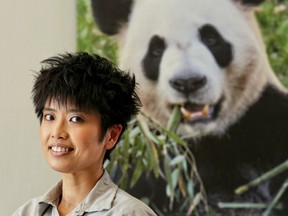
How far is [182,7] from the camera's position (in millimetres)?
2049

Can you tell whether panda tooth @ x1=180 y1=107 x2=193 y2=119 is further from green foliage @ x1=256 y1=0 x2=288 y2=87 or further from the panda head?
green foliage @ x1=256 y1=0 x2=288 y2=87

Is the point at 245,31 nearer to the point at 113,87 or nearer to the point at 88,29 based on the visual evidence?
the point at 88,29

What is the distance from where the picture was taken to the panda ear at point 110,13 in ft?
6.86

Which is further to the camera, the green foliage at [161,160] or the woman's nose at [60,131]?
the green foliage at [161,160]

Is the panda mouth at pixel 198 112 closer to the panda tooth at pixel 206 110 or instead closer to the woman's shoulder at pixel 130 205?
the panda tooth at pixel 206 110

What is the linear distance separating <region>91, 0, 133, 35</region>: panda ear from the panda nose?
1.03ft

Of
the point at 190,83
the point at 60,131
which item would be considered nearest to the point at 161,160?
the point at 190,83

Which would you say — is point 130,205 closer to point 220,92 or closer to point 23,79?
point 220,92

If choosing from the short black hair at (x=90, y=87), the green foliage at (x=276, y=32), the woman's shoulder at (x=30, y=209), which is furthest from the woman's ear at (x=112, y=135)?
the green foliage at (x=276, y=32)

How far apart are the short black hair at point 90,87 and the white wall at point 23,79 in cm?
94

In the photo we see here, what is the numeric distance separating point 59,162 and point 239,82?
3.42 ft

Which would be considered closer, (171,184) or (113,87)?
(113,87)

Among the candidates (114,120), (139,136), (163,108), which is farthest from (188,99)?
(114,120)

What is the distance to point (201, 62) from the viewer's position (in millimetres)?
1997
